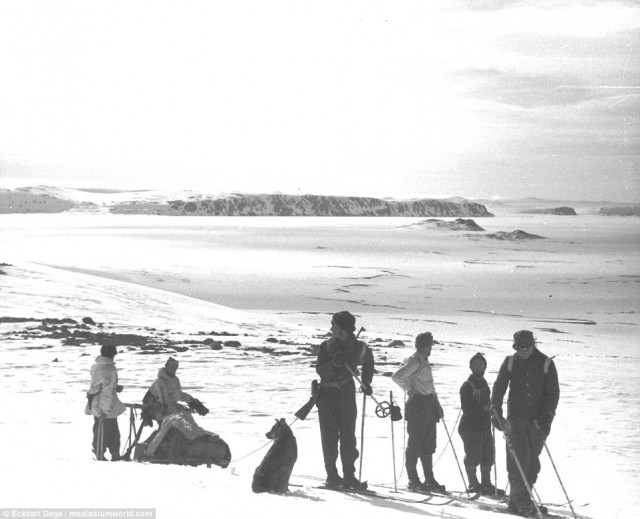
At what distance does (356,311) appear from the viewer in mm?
28938

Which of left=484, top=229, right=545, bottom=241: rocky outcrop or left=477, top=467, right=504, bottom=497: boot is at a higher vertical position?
left=484, top=229, right=545, bottom=241: rocky outcrop

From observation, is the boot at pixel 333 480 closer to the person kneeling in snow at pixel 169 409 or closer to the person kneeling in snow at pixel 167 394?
the person kneeling in snow at pixel 169 409

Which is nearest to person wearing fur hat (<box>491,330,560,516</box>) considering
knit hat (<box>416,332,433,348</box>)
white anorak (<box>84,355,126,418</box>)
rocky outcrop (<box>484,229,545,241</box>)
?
knit hat (<box>416,332,433,348</box>)

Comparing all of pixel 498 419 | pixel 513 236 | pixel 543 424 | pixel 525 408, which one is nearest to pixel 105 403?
pixel 498 419

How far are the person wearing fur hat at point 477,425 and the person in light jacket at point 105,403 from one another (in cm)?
282

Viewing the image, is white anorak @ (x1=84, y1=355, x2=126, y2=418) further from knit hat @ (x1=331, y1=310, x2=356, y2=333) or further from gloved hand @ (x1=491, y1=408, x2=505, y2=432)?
gloved hand @ (x1=491, y1=408, x2=505, y2=432)

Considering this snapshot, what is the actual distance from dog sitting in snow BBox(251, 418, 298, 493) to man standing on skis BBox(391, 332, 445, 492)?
3.91 ft

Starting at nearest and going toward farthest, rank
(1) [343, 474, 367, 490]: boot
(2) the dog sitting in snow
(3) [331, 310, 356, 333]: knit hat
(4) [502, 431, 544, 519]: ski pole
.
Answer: (2) the dog sitting in snow
(4) [502, 431, 544, 519]: ski pole
(1) [343, 474, 367, 490]: boot
(3) [331, 310, 356, 333]: knit hat

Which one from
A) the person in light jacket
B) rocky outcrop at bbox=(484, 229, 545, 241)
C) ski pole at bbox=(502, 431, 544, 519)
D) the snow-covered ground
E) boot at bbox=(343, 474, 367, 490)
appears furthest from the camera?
rocky outcrop at bbox=(484, 229, 545, 241)

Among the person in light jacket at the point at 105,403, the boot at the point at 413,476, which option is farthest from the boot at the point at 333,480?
the person in light jacket at the point at 105,403

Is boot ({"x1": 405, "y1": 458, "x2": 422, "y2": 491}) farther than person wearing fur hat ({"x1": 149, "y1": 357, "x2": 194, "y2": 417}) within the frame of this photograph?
No

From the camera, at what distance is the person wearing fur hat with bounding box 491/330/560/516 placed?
5.88m

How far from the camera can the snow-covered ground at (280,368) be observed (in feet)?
17.3

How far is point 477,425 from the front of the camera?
6.69 meters
